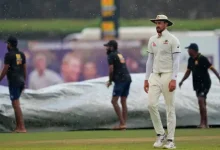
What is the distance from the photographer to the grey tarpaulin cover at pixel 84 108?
19.7 m

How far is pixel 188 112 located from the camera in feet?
65.7

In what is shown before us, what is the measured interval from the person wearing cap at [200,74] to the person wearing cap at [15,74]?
3356 mm

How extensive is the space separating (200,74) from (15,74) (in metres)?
3.83

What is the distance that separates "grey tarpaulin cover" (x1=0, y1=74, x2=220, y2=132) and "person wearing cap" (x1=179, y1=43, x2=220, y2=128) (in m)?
0.51

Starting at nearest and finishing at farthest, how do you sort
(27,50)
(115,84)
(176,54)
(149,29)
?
(176,54), (115,84), (27,50), (149,29)

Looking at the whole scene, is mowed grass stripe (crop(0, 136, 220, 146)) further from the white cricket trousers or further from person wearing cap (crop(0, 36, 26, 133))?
person wearing cap (crop(0, 36, 26, 133))

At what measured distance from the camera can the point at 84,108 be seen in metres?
19.8

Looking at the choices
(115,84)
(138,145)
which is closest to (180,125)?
(115,84)

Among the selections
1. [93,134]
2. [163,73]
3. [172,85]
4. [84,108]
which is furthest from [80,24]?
[172,85]

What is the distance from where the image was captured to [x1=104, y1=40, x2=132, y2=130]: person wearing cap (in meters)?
19.4

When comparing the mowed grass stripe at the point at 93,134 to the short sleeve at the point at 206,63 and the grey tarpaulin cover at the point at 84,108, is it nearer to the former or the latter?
the grey tarpaulin cover at the point at 84,108

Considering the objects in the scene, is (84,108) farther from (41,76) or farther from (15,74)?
(41,76)

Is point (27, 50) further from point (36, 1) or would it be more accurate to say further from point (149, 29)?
point (149, 29)

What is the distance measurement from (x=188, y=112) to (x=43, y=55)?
5554 mm
